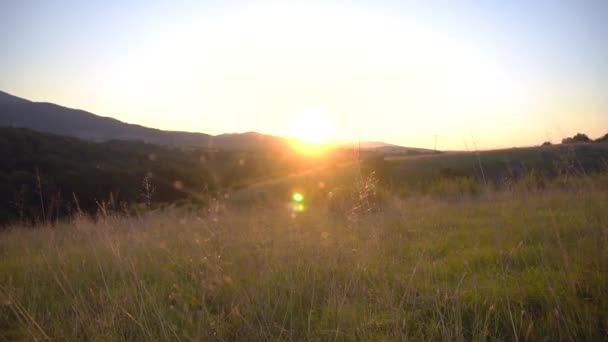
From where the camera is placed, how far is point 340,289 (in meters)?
2.60

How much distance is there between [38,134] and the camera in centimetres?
4462

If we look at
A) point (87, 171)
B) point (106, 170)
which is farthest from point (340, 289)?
point (106, 170)

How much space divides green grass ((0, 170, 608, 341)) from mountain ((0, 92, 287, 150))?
281ft

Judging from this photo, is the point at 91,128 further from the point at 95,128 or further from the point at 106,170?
the point at 106,170

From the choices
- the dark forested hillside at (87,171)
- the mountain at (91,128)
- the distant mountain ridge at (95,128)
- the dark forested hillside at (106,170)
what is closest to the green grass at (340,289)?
the dark forested hillside at (106,170)

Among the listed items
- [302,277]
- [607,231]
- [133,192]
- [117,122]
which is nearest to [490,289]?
[607,231]

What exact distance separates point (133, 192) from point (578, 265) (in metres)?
35.6

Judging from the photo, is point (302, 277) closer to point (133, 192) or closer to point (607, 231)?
point (607, 231)

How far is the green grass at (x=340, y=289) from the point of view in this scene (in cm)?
206

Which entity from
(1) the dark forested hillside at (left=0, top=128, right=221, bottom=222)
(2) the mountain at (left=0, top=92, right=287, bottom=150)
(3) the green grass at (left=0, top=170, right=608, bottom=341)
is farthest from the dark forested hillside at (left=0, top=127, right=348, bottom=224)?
(2) the mountain at (left=0, top=92, right=287, bottom=150)

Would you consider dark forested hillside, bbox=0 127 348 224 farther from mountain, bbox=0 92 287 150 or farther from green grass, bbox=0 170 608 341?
mountain, bbox=0 92 287 150

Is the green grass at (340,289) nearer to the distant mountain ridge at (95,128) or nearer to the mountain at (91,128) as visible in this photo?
the mountain at (91,128)

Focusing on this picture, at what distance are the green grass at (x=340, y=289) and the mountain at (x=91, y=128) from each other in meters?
85.6

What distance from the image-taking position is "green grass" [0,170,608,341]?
206 cm
